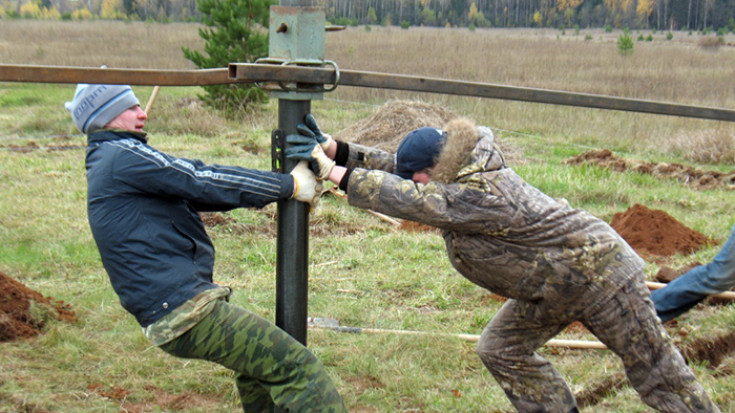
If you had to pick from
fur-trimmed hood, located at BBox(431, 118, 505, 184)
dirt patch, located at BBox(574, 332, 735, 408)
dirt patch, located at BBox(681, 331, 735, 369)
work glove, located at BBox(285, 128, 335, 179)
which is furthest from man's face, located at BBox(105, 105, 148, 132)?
dirt patch, located at BBox(681, 331, 735, 369)

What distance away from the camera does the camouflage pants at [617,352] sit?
318 cm

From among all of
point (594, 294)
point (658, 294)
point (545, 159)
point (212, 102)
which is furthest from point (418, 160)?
point (212, 102)

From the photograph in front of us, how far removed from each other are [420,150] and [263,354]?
1.04 metres

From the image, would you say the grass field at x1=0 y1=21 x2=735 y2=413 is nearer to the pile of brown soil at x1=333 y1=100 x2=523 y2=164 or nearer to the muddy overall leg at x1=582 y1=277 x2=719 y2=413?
the muddy overall leg at x1=582 y1=277 x2=719 y2=413

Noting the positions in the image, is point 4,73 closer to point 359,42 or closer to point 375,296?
point 375,296

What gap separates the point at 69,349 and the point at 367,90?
1610cm

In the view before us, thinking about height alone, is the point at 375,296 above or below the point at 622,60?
below

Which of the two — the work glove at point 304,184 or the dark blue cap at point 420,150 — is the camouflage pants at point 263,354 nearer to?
the work glove at point 304,184

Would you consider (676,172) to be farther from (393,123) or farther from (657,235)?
(393,123)

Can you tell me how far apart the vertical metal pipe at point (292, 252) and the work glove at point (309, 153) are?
43 mm

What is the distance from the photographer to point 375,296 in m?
5.95

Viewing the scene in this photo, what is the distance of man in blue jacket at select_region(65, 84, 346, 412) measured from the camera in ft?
9.09

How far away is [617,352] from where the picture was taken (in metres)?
A: 3.28

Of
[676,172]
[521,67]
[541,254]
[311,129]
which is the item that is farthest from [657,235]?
[521,67]
